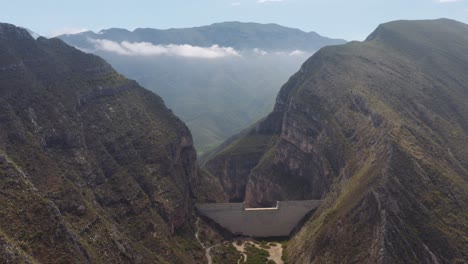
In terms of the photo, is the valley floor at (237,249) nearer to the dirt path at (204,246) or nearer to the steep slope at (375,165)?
the dirt path at (204,246)

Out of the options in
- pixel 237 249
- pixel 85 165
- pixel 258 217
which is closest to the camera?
pixel 85 165

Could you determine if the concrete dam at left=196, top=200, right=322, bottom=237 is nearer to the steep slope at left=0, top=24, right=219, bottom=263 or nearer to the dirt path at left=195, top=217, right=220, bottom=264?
the dirt path at left=195, top=217, right=220, bottom=264

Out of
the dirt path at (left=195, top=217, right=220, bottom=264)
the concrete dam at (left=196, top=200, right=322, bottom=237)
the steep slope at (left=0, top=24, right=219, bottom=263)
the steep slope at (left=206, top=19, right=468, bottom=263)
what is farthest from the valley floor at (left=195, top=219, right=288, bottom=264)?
the steep slope at (left=206, top=19, right=468, bottom=263)

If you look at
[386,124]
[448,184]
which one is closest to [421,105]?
[386,124]

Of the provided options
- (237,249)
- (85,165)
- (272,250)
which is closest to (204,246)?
(237,249)

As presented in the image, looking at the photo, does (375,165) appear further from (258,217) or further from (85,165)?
(85,165)

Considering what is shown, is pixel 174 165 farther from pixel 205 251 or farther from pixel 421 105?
pixel 421 105

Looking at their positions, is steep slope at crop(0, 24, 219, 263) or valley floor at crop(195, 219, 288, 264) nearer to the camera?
steep slope at crop(0, 24, 219, 263)
